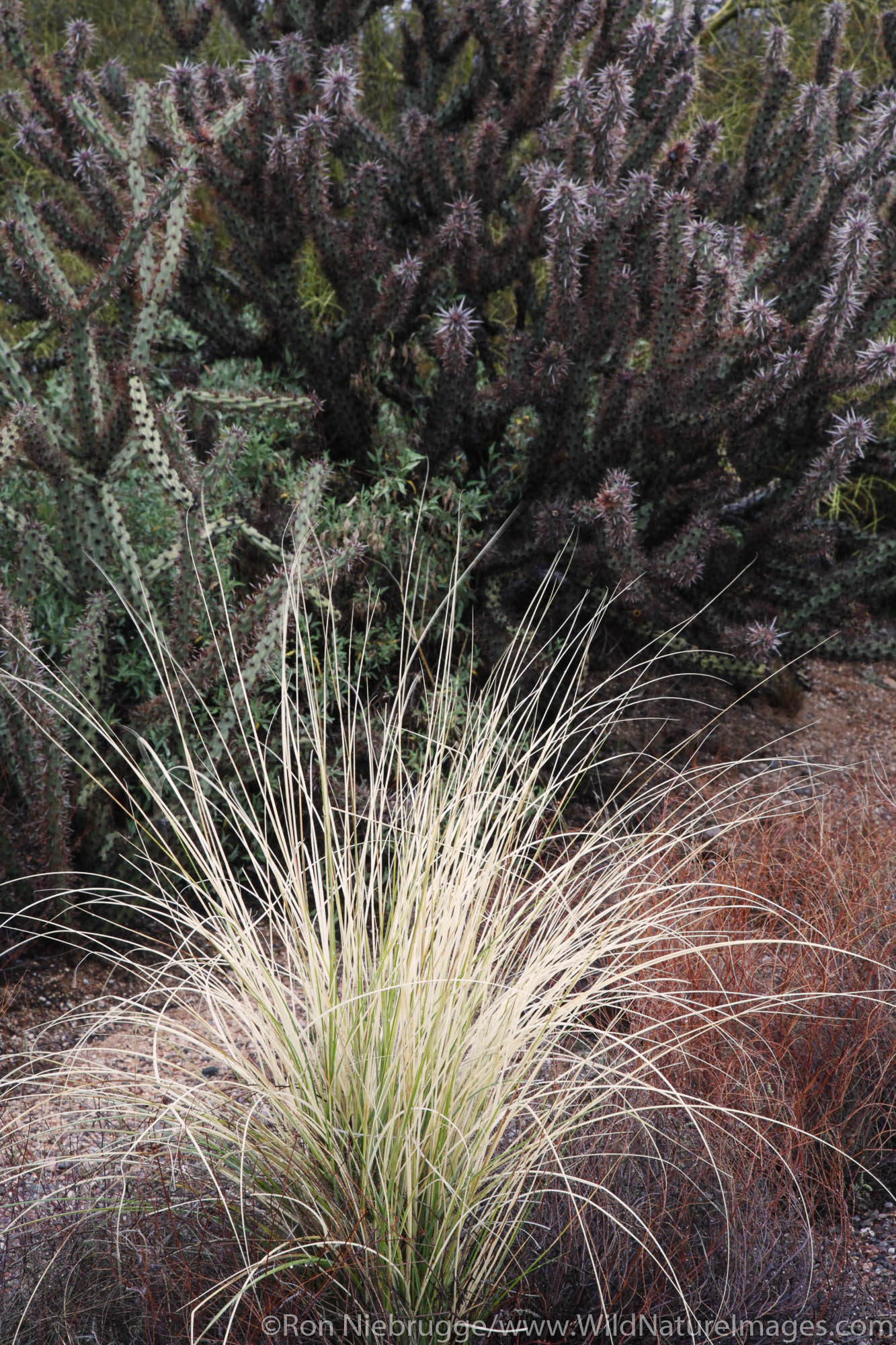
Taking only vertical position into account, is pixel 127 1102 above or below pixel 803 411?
below

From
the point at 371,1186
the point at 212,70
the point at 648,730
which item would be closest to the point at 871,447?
Answer: the point at 648,730

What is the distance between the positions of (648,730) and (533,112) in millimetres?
2387

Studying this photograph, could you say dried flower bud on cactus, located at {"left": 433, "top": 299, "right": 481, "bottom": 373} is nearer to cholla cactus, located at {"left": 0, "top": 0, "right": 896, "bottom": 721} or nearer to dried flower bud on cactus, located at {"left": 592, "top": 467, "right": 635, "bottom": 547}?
cholla cactus, located at {"left": 0, "top": 0, "right": 896, "bottom": 721}

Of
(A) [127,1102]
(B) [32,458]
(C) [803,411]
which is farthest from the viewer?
(C) [803,411]

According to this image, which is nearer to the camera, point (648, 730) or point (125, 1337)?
point (125, 1337)

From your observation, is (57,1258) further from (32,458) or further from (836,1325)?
(32,458)

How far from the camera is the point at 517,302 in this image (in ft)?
14.0

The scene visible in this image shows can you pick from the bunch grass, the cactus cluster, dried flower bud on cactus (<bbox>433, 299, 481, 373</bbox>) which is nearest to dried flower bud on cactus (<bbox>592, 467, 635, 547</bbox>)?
the cactus cluster

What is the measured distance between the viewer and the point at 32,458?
2.85 meters

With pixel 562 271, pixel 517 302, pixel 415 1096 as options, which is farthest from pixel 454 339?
pixel 415 1096

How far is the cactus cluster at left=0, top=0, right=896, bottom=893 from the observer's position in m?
3.11

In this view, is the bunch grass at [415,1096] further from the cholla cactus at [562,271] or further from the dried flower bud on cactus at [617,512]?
the cholla cactus at [562,271]

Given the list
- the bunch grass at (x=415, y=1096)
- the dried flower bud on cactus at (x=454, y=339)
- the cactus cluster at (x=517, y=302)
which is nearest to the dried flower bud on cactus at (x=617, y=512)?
the cactus cluster at (x=517, y=302)

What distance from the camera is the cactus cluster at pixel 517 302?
3109mm
